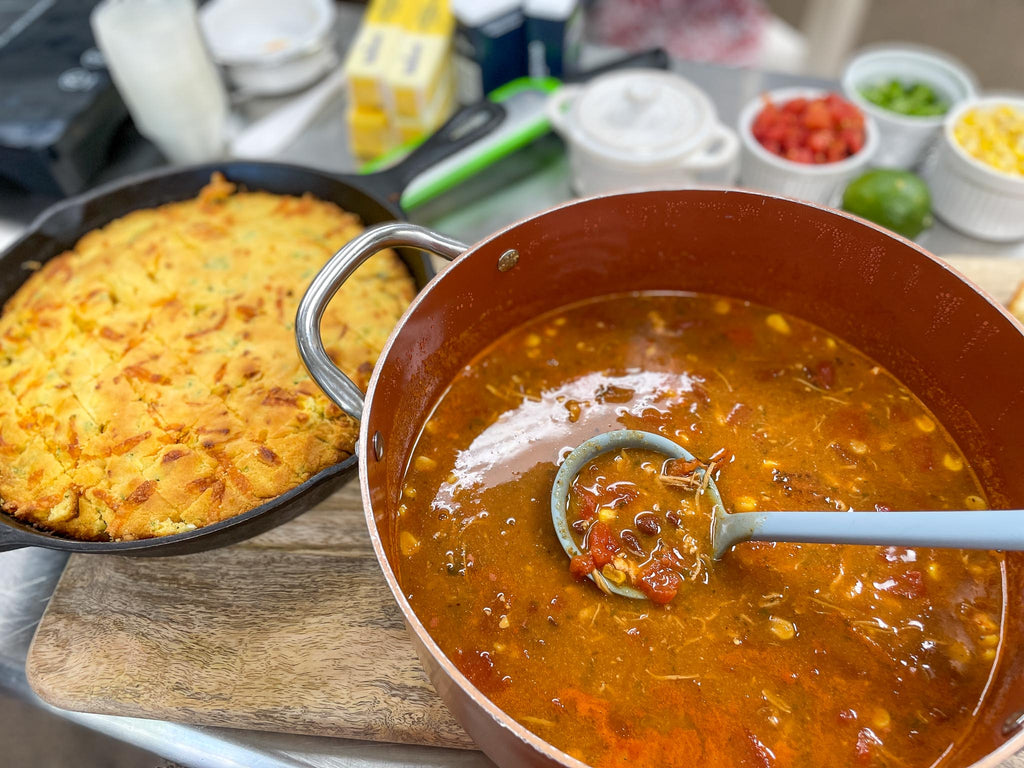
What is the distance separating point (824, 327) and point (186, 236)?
1587mm

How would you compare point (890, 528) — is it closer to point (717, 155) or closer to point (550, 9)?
point (717, 155)

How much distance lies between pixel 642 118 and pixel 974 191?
99cm

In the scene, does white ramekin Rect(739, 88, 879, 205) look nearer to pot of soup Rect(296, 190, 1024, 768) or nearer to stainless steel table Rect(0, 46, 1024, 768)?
stainless steel table Rect(0, 46, 1024, 768)

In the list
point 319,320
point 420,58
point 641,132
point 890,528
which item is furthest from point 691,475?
point 420,58

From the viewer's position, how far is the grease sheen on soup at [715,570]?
4.01ft

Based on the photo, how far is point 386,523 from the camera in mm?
1356

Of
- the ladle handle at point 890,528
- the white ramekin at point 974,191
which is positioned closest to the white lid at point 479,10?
the white ramekin at point 974,191

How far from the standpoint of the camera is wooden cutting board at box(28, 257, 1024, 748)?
142cm

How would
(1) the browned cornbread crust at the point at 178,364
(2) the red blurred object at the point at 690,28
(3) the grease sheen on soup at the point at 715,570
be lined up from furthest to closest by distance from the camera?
(2) the red blurred object at the point at 690,28
(1) the browned cornbread crust at the point at 178,364
(3) the grease sheen on soup at the point at 715,570

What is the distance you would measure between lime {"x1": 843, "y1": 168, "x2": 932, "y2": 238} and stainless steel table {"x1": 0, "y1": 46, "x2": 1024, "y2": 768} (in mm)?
254

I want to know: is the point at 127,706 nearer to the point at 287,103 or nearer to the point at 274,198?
the point at 274,198

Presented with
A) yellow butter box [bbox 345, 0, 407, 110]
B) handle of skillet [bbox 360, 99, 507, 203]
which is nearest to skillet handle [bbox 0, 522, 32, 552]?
handle of skillet [bbox 360, 99, 507, 203]

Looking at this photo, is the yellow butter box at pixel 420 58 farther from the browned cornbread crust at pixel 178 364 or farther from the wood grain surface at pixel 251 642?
the wood grain surface at pixel 251 642

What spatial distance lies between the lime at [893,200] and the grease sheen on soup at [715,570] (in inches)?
24.6
